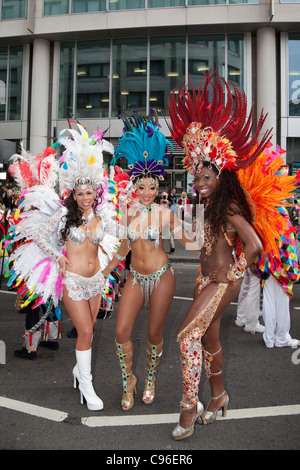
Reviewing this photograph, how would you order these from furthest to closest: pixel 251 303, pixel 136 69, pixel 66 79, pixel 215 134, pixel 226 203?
pixel 66 79 < pixel 136 69 < pixel 251 303 < pixel 215 134 < pixel 226 203

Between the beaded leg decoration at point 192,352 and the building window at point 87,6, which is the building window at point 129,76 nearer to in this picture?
the building window at point 87,6

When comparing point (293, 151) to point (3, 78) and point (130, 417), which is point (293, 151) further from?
point (130, 417)

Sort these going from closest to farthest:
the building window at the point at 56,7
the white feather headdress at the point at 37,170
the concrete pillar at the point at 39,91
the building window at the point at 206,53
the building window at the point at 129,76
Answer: the white feather headdress at the point at 37,170 → the building window at the point at 206,53 → the building window at the point at 56,7 → the building window at the point at 129,76 → the concrete pillar at the point at 39,91

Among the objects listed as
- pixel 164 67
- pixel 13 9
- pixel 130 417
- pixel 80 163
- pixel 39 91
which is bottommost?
pixel 130 417

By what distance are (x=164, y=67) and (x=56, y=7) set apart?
5.02 m

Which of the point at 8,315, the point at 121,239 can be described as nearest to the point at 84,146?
the point at 121,239

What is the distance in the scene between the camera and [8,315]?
611 centimetres

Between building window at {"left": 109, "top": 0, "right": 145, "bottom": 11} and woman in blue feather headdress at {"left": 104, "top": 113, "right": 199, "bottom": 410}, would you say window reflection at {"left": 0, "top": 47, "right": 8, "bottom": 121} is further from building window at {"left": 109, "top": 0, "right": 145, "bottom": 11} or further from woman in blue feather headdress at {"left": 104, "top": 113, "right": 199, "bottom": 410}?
woman in blue feather headdress at {"left": 104, "top": 113, "right": 199, "bottom": 410}

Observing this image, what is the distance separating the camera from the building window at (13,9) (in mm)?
17219

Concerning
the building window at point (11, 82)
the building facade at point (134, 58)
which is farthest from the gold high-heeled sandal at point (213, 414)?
the building window at point (11, 82)

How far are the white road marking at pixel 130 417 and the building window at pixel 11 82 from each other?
1688 cm

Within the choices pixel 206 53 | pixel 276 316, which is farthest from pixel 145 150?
pixel 206 53

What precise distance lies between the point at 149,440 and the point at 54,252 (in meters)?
→ 1.63

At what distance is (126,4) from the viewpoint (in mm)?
16188
